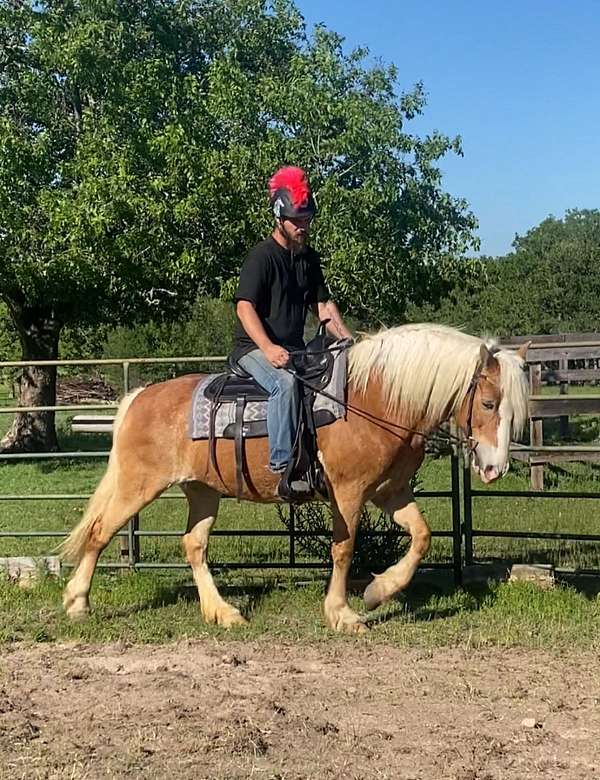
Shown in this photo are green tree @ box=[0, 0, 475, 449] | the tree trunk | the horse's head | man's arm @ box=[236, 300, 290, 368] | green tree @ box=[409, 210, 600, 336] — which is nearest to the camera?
the horse's head

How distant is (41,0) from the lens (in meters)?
15.3

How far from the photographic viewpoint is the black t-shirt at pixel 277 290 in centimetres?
540

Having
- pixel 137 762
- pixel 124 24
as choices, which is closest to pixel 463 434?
pixel 137 762

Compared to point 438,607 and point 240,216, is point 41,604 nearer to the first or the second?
point 438,607

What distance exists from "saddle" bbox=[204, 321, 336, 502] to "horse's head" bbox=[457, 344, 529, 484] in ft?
2.92

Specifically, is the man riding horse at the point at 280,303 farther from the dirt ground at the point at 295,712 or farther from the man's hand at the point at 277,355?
the dirt ground at the point at 295,712

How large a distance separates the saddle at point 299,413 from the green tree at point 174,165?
717 cm

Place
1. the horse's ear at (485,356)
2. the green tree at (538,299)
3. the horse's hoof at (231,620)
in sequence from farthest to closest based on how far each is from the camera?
the green tree at (538,299)
the horse's hoof at (231,620)
the horse's ear at (485,356)

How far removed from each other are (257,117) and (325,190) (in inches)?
92.9

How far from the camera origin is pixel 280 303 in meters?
5.54

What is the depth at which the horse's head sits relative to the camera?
4.98 m

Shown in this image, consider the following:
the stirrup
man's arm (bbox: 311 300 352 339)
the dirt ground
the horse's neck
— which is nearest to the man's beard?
man's arm (bbox: 311 300 352 339)

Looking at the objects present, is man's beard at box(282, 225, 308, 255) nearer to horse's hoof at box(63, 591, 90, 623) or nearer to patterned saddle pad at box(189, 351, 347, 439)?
patterned saddle pad at box(189, 351, 347, 439)

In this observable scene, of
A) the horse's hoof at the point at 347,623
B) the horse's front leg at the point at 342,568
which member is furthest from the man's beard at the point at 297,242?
the horse's hoof at the point at 347,623
